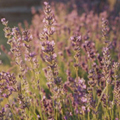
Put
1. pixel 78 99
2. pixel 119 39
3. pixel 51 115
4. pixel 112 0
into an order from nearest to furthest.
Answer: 1. pixel 78 99
2. pixel 51 115
3. pixel 119 39
4. pixel 112 0

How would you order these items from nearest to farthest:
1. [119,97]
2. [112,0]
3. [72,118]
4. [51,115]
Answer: [119,97], [51,115], [72,118], [112,0]

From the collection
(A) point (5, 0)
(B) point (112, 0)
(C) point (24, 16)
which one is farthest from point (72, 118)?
(A) point (5, 0)

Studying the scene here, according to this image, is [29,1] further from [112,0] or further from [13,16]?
[112,0]

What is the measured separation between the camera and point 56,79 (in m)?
1.58

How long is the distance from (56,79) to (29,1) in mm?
9290

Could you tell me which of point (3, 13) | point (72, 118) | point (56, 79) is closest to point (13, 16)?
point (3, 13)

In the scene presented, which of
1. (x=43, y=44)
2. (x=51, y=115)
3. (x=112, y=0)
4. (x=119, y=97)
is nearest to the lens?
(x=43, y=44)

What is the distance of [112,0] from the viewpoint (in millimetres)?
8117

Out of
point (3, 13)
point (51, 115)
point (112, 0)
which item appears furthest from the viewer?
point (3, 13)

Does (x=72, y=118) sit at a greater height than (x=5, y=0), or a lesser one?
lesser

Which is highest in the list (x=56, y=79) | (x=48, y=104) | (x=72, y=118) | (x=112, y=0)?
(x=112, y=0)

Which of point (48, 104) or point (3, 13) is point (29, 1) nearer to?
point (3, 13)

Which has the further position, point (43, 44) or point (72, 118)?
point (72, 118)

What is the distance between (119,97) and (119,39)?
291 cm
